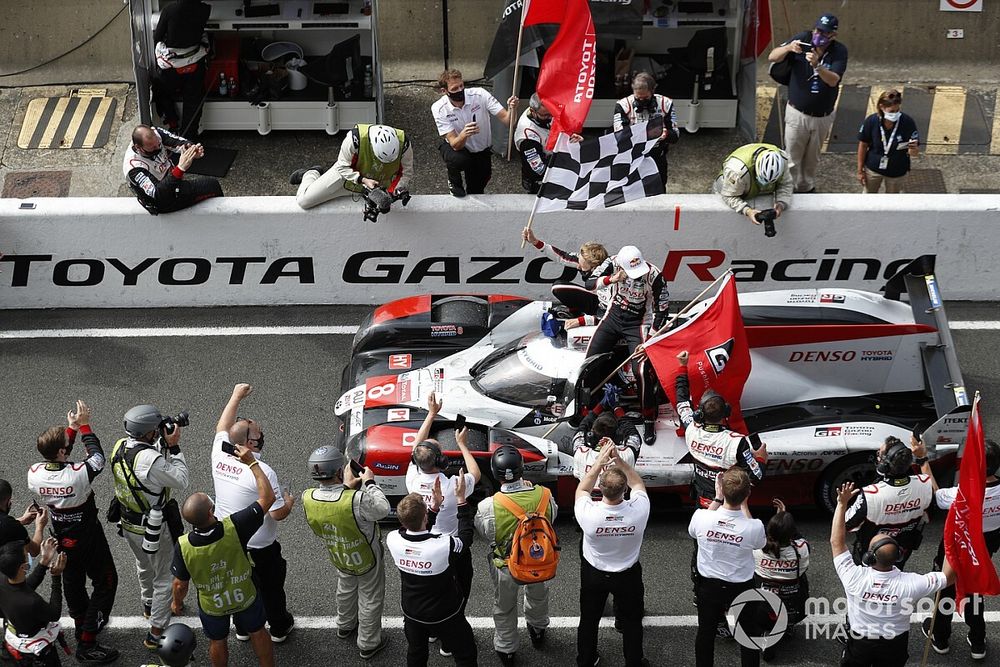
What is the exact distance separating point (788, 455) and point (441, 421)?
2.64 m

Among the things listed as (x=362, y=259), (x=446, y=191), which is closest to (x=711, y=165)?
(x=446, y=191)

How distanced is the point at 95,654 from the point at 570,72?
6.41 metres

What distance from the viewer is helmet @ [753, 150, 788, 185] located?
11180mm

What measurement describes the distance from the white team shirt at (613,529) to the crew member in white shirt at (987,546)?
2.04 meters

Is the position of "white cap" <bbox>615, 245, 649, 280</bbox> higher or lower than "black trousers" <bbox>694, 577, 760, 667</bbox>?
higher

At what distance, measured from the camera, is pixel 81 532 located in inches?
320

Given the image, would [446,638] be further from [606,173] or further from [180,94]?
[180,94]

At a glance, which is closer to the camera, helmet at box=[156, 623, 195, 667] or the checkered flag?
helmet at box=[156, 623, 195, 667]

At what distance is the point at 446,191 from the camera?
1361cm

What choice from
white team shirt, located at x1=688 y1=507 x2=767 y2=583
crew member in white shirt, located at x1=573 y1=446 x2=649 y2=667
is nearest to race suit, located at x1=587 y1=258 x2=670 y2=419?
crew member in white shirt, located at x1=573 y1=446 x2=649 y2=667

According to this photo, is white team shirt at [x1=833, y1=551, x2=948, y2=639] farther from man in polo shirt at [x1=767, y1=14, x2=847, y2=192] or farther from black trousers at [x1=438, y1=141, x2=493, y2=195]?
man in polo shirt at [x1=767, y1=14, x2=847, y2=192]

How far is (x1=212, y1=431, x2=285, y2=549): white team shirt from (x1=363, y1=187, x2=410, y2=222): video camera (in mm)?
3767

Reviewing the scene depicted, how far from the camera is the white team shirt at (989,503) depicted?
788cm

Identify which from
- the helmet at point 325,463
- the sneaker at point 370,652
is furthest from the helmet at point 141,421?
the sneaker at point 370,652
